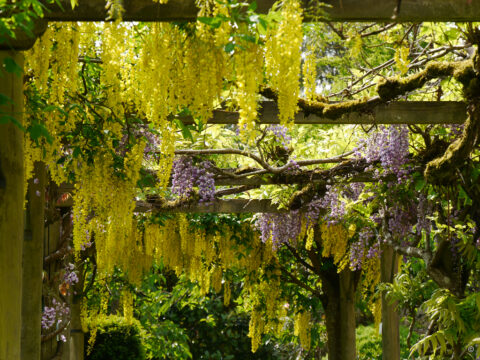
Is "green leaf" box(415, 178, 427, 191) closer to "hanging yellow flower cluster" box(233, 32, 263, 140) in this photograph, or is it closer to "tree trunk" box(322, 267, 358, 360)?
"hanging yellow flower cluster" box(233, 32, 263, 140)

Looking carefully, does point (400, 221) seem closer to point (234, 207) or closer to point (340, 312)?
point (234, 207)

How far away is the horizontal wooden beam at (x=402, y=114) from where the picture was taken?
4113 mm

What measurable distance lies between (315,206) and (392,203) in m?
1.04

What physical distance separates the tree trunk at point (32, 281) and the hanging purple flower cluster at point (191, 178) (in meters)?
1.73

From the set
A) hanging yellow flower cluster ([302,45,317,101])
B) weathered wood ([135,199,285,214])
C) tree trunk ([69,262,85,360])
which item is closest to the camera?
hanging yellow flower cluster ([302,45,317,101])

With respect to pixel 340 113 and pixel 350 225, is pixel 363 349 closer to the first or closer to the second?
pixel 350 225

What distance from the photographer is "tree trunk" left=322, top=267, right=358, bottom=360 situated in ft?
25.6

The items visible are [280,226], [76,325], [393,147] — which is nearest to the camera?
[393,147]

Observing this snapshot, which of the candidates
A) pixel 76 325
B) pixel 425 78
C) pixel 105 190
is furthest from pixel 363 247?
pixel 425 78

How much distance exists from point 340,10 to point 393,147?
253 centimetres

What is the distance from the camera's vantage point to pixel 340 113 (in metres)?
4.07

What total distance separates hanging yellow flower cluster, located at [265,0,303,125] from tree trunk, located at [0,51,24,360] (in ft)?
3.20

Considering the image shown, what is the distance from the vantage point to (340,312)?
7852 millimetres

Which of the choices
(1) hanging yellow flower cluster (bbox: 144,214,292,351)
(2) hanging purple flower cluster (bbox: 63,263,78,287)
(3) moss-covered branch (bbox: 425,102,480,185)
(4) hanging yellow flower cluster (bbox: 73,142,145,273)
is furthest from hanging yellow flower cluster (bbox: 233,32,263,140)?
(2) hanging purple flower cluster (bbox: 63,263,78,287)
